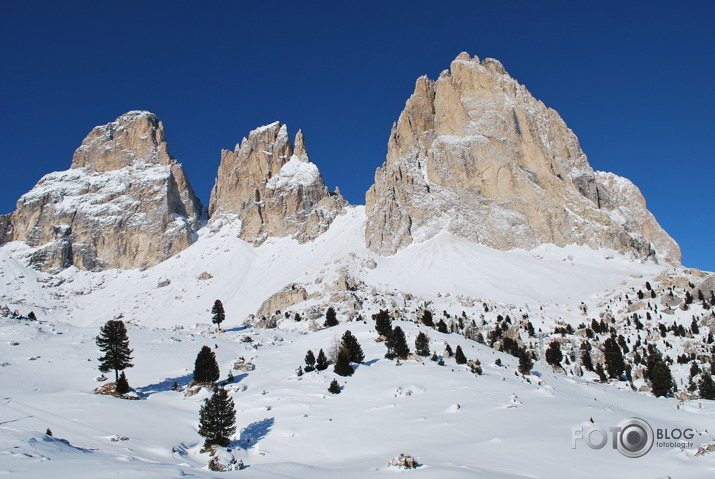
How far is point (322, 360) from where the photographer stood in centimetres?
3728

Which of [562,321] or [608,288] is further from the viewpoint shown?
[608,288]

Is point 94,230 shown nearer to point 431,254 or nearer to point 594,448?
point 431,254

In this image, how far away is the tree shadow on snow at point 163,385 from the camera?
3498 centimetres

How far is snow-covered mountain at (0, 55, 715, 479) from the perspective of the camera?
20984mm

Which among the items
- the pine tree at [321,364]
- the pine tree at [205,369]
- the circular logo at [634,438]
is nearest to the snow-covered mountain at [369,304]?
the circular logo at [634,438]

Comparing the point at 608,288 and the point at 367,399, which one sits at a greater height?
the point at 608,288

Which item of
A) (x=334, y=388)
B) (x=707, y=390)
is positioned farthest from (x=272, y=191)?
(x=707, y=390)

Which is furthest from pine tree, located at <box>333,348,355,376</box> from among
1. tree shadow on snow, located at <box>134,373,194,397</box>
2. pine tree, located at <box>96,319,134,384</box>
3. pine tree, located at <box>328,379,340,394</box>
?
pine tree, located at <box>96,319,134,384</box>

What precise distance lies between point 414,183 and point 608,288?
6228cm

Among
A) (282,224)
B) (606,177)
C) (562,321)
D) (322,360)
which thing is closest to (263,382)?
(322,360)

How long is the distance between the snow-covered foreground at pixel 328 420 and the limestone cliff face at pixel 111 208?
133664mm

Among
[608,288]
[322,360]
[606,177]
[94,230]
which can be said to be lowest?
[322,360]

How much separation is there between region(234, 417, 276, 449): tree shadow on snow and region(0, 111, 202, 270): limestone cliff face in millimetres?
153791

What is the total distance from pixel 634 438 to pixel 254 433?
17.4 metres
